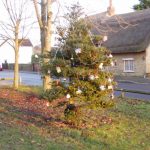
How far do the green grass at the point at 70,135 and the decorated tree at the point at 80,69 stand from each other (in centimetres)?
69

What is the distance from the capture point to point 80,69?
30.1 ft

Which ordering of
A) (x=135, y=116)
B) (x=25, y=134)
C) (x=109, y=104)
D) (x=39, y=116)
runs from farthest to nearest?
(x=135, y=116), (x=39, y=116), (x=109, y=104), (x=25, y=134)

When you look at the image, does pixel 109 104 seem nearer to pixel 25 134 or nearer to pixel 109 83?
pixel 109 83

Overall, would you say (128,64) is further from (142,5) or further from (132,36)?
(142,5)

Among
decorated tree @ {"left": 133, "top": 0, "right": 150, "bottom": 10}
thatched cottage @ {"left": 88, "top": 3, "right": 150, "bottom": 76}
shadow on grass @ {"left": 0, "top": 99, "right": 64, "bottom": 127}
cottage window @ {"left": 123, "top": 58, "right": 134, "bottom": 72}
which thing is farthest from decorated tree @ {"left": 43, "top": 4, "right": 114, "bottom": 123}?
decorated tree @ {"left": 133, "top": 0, "right": 150, "bottom": 10}

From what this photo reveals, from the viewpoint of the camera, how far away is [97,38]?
9578 millimetres

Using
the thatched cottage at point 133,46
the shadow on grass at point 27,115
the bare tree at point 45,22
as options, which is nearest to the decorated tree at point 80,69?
the shadow on grass at point 27,115

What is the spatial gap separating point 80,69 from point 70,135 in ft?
4.91

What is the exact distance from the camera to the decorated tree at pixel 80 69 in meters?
9.20

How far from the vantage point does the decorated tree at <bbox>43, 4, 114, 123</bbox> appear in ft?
30.2

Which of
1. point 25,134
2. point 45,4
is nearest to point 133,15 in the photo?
point 45,4

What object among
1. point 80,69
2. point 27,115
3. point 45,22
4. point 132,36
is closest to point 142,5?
point 132,36

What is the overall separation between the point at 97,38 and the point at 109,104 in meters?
1.59

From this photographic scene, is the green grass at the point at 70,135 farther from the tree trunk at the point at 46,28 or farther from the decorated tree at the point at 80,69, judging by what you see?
the tree trunk at the point at 46,28
